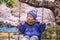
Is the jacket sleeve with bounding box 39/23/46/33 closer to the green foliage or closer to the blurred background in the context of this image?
the blurred background

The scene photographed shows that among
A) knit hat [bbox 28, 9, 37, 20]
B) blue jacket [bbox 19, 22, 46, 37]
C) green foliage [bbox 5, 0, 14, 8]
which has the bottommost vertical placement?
blue jacket [bbox 19, 22, 46, 37]

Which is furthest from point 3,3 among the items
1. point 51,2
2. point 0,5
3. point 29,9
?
point 51,2

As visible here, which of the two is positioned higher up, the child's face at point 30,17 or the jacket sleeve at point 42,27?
the child's face at point 30,17

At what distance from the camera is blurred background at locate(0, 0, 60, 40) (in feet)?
14.5

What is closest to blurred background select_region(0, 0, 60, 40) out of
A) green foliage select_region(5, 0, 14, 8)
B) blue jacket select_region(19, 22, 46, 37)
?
green foliage select_region(5, 0, 14, 8)

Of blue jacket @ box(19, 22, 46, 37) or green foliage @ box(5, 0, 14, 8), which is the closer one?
blue jacket @ box(19, 22, 46, 37)

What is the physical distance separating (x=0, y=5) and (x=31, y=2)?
394mm

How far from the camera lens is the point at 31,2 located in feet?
14.6

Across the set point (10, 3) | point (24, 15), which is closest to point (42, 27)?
point (24, 15)

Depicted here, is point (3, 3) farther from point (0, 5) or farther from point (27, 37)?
point (27, 37)

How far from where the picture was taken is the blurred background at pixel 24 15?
441cm

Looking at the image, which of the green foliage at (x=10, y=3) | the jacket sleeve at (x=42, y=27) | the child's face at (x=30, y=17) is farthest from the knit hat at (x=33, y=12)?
the green foliage at (x=10, y=3)

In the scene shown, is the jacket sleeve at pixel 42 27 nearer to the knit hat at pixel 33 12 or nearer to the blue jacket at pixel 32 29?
the blue jacket at pixel 32 29

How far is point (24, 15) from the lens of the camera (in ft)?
14.6
